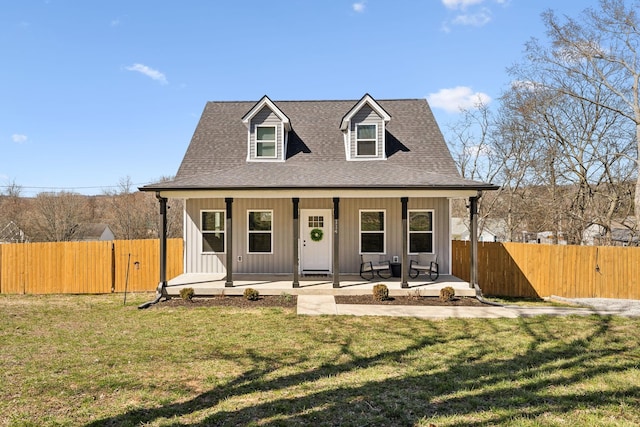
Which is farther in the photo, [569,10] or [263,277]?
[569,10]

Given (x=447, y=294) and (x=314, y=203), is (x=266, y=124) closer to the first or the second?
(x=314, y=203)

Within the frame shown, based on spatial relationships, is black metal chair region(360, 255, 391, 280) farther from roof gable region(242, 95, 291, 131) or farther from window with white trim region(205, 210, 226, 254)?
roof gable region(242, 95, 291, 131)

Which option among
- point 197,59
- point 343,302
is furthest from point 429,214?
point 197,59

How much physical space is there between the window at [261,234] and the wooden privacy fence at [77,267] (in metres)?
4.20

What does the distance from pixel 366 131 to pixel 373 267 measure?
16.7ft

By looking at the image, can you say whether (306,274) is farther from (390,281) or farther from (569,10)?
(569,10)

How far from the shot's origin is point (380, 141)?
12.9 m

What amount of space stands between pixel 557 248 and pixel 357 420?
12.0m

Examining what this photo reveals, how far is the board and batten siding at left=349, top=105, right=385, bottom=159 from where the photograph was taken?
12812 mm

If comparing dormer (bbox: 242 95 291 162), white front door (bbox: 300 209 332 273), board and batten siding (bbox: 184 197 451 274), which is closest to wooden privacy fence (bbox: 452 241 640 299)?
board and batten siding (bbox: 184 197 451 274)

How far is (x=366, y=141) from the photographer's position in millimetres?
13000

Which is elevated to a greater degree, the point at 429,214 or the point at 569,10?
the point at 569,10

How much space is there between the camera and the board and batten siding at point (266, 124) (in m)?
13.0

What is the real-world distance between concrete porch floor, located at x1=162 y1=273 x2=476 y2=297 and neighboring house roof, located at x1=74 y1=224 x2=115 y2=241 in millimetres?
28329
